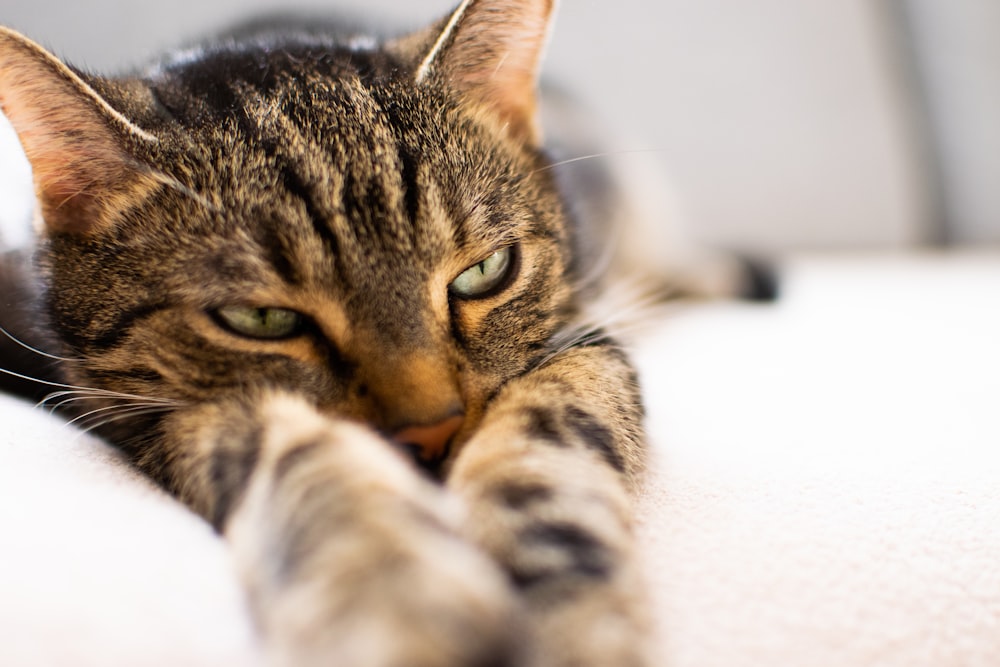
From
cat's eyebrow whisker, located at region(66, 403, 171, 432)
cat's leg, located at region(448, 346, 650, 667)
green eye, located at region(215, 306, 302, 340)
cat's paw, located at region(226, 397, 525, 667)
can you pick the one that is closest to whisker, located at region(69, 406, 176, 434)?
cat's eyebrow whisker, located at region(66, 403, 171, 432)

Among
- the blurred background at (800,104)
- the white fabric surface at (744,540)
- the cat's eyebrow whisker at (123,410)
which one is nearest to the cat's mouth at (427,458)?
the white fabric surface at (744,540)

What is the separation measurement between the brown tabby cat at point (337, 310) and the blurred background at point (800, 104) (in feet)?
3.56

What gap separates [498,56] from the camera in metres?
0.86

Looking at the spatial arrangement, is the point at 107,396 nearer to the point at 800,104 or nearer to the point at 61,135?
the point at 61,135

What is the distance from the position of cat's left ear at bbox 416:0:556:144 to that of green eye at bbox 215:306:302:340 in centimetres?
33

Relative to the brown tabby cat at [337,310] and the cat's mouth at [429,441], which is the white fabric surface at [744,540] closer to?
the brown tabby cat at [337,310]

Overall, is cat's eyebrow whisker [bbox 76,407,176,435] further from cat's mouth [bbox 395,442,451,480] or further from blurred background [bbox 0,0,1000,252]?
blurred background [bbox 0,0,1000,252]

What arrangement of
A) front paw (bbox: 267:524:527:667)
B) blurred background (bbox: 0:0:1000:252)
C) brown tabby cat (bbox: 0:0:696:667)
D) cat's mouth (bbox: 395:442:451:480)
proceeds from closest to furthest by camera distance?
front paw (bbox: 267:524:527:667) → brown tabby cat (bbox: 0:0:696:667) → cat's mouth (bbox: 395:442:451:480) → blurred background (bbox: 0:0:1000:252)

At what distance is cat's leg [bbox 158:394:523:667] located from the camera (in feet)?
1.20

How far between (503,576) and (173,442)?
1.28 feet

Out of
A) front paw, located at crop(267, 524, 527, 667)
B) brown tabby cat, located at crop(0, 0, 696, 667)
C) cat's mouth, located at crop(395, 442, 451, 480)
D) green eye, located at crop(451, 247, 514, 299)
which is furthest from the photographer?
green eye, located at crop(451, 247, 514, 299)

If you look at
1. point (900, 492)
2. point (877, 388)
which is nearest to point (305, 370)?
point (900, 492)

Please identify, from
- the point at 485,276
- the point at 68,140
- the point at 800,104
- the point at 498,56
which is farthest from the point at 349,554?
the point at 800,104

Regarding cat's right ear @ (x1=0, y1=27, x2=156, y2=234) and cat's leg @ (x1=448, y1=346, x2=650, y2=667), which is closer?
cat's leg @ (x1=448, y1=346, x2=650, y2=667)
